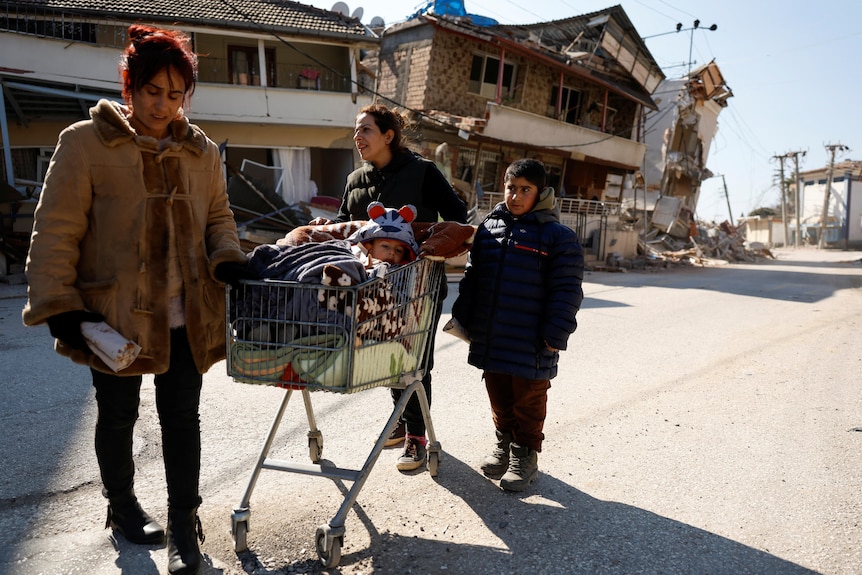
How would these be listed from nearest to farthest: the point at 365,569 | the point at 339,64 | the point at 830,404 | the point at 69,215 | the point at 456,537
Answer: the point at 69,215 → the point at 365,569 → the point at 456,537 → the point at 830,404 → the point at 339,64

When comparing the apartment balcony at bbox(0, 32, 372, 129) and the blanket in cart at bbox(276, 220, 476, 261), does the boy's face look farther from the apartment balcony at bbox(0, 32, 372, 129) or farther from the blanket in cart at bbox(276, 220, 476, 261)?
the apartment balcony at bbox(0, 32, 372, 129)

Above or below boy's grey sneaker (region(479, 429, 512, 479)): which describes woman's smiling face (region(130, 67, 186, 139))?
above

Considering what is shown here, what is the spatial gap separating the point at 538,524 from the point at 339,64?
2007 centimetres

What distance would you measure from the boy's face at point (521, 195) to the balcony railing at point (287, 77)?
17.7 metres

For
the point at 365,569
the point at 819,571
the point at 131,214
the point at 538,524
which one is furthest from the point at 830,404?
the point at 131,214

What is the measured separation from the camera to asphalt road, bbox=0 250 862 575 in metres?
2.64

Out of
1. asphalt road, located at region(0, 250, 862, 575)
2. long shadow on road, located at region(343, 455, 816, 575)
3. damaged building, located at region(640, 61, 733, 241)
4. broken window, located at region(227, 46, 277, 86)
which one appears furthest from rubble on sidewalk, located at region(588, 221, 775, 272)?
long shadow on road, located at region(343, 455, 816, 575)

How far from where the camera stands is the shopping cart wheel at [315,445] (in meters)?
3.50

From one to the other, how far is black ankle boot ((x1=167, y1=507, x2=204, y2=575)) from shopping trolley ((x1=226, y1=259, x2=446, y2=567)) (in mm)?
209

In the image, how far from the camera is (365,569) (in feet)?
8.34

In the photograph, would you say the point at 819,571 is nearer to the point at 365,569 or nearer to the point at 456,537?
the point at 456,537

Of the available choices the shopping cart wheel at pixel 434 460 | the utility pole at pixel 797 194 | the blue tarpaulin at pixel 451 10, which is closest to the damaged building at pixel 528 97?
the blue tarpaulin at pixel 451 10

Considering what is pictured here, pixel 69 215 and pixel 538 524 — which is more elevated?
pixel 69 215

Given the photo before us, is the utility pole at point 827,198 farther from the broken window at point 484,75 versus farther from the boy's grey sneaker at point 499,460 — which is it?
the boy's grey sneaker at point 499,460
